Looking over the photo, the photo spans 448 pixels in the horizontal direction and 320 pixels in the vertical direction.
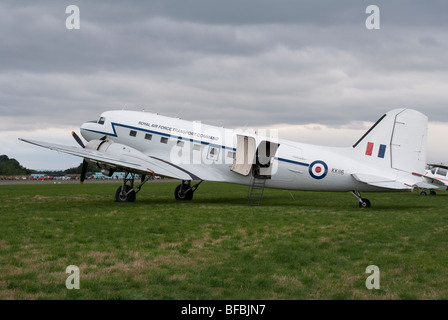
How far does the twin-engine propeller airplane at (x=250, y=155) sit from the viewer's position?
63.7ft

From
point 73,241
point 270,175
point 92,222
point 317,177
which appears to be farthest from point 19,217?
point 317,177

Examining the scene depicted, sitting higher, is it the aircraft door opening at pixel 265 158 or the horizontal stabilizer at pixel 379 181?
the aircraft door opening at pixel 265 158

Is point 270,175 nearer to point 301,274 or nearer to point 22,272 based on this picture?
point 301,274

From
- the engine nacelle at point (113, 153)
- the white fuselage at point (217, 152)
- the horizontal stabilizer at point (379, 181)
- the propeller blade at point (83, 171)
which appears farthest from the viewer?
the propeller blade at point (83, 171)

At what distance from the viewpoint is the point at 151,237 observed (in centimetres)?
1144

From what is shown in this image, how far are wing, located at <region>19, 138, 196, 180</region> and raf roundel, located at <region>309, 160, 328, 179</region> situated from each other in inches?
221

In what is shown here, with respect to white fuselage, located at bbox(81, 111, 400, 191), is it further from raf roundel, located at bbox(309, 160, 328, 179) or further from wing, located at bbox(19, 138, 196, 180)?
wing, located at bbox(19, 138, 196, 180)

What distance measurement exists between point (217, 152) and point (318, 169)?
16.4ft

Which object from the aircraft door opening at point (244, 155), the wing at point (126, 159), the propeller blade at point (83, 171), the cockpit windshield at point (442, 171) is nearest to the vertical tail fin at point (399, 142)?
the aircraft door opening at point (244, 155)

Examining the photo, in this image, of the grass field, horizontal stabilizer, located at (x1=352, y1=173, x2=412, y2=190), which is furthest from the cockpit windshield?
the grass field

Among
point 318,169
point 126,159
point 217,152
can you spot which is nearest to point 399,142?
point 318,169

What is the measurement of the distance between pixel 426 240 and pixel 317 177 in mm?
9321

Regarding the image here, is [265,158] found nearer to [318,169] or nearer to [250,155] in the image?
[250,155]

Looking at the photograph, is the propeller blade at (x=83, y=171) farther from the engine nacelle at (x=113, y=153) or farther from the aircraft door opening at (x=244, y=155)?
the aircraft door opening at (x=244, y=155)
